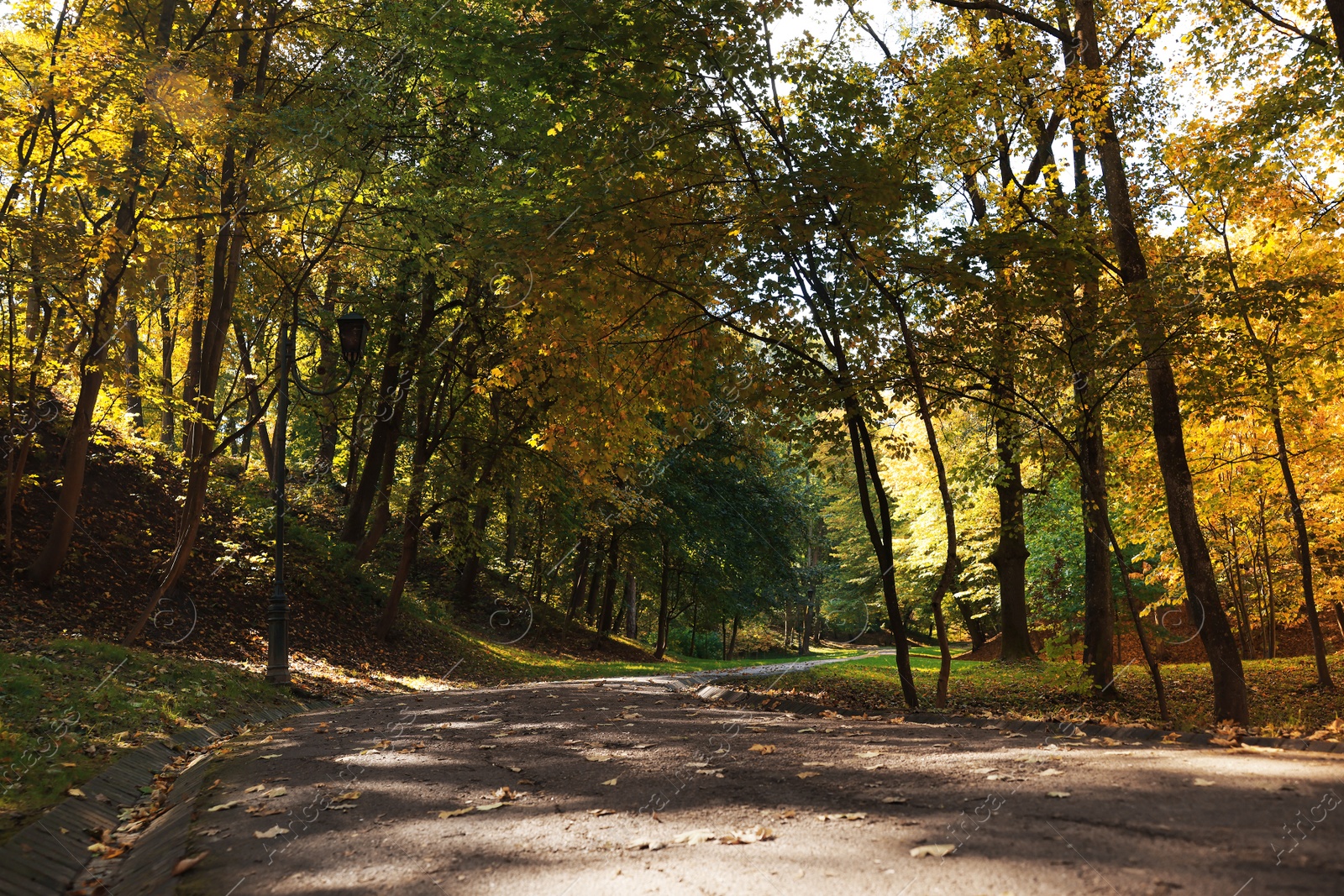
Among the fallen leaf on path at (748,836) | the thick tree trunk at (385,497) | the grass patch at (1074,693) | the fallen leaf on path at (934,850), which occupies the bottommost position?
the grass patch at (1074,693)

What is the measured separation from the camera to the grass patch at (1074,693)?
37.3 ft

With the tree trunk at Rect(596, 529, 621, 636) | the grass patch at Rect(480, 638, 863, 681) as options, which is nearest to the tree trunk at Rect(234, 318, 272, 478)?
the grass patch at Rect(480, 638, 863, 681)

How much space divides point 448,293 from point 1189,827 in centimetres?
1843

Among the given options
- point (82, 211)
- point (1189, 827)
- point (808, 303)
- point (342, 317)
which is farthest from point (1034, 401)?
point (82, 211)

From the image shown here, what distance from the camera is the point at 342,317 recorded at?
14070 millimetres

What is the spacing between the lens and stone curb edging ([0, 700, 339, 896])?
438 centimetres

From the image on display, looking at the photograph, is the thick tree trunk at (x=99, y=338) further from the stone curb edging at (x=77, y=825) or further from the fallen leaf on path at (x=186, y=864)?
the fallen leaf on path at (x=186, y=864)

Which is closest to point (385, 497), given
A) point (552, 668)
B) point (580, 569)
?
point (552, 668)

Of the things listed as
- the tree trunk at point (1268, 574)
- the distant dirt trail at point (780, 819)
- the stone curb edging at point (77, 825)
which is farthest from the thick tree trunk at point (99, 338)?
the tree trunk at point (1268, 574)

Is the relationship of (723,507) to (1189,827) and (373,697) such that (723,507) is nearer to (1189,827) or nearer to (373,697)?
(373,697)

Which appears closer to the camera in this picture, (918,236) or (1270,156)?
(918,236)

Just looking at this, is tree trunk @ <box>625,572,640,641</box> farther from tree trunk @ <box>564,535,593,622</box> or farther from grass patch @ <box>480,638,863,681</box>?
grass patch @ <box>480,638,863,681</box>

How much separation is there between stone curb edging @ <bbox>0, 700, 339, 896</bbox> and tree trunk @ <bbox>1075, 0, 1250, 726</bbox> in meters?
9.51

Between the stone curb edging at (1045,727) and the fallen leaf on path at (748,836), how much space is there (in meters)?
3.23
